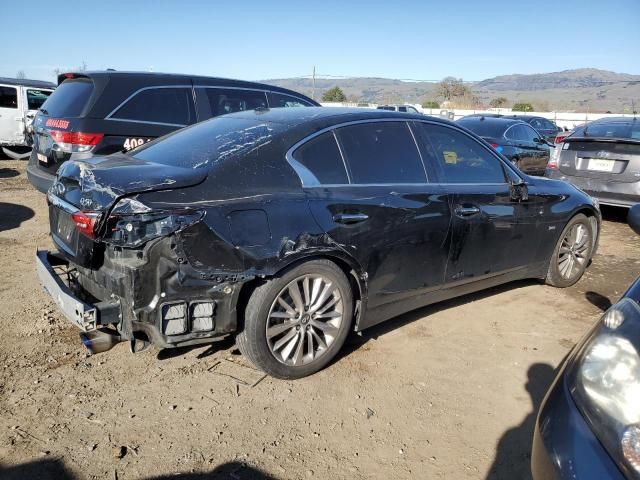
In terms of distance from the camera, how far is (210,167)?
10.1ft

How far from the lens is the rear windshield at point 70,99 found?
5785 mm

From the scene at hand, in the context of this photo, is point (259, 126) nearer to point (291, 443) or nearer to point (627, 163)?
point (291, 443)

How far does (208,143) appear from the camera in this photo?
3455mm

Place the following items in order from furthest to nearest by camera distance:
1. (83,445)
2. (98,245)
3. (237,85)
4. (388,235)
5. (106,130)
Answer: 1. (237,85)
2. (106,130)
3. (388,235)
4. (98,245)
5. (83,445)

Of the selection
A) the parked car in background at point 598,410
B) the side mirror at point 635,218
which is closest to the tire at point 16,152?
the side mirror at point 635,218

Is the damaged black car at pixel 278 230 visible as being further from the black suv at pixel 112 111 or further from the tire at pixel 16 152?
the tire at pixel 16 152

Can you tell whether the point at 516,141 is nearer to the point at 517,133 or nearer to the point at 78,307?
the point at 517,133

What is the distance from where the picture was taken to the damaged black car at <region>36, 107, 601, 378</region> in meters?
2.82

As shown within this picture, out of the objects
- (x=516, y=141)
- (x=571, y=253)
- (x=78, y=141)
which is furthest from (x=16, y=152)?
(x=571, y=253)

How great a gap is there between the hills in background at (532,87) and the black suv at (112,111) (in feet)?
333

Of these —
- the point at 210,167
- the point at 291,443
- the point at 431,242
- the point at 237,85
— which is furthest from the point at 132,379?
the point at 237,85

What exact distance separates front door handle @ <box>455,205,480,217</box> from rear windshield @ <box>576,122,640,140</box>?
15.6 feet

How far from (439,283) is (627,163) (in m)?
4.91

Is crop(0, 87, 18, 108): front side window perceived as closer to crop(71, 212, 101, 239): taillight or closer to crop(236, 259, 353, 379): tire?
crop(71, 212, 101, 239): taillight
